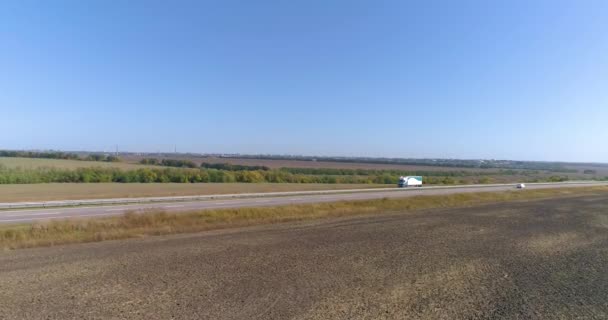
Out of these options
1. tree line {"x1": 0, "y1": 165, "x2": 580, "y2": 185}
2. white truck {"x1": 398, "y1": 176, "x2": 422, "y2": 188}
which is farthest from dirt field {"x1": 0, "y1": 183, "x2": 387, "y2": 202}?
white truck {"x1": 398, "y1": 176, "x2": 422, "y2": 188}

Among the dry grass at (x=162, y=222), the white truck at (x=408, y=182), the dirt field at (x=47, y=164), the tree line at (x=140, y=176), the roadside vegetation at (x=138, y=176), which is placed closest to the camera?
the dry grass at (x=162, y=222)

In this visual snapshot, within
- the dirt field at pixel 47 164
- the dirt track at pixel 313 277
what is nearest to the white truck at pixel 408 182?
the dirt track at pixel 313 277

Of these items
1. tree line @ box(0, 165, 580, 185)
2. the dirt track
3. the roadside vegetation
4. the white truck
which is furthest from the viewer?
the white truck

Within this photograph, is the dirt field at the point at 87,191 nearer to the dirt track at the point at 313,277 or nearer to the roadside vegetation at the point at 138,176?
the roadside vegetation at the point at 138,176

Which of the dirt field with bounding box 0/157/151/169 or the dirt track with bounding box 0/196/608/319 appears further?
the dirt field with bounding box 0/157/151/169

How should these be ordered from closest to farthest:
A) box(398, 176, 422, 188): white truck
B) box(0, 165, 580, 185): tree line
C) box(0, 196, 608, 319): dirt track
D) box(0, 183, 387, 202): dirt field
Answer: box(0, 196, 608, 319): dirt track
box(0, 183, 387, 202): dirt field
box(0, 165, 580, 185): tree line
box(398, 176, 422, 188): white truck

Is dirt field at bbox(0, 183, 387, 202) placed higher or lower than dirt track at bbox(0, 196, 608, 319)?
lower

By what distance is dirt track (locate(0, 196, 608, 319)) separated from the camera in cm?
795

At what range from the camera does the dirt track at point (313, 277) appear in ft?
26.1

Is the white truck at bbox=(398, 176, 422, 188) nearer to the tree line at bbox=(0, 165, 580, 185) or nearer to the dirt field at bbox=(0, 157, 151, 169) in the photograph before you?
the tree line at bbox=(0, 165, 580, 185)

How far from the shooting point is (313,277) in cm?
1022

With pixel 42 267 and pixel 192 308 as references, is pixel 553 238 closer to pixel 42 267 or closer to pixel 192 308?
pixel 192 308

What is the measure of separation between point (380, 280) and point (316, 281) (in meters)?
1.62

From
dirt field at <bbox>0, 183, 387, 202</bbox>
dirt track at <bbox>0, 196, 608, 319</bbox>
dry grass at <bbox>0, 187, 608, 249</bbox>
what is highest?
dirt track at <bbox>0, 196, 608, 319</bbox>
